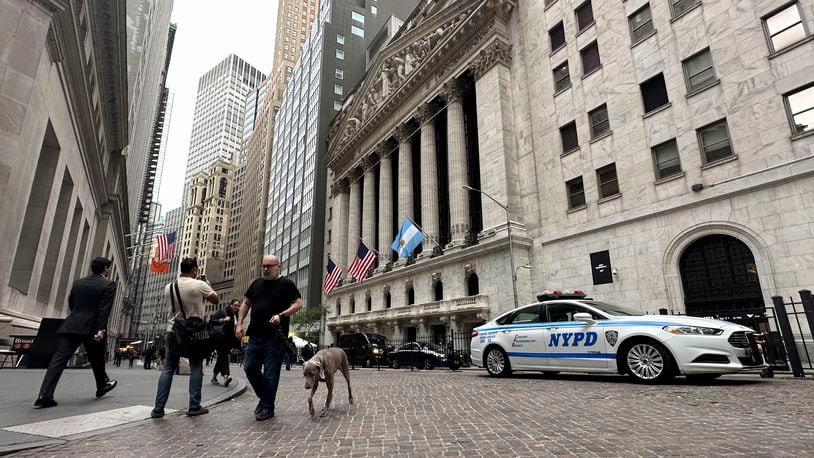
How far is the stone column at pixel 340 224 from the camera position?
170 ft

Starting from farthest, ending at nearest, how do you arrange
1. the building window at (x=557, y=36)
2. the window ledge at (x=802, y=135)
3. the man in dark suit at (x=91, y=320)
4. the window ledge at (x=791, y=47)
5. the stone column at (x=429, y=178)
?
→ 1. the stone column at (x=429, y=178)
2. the building window at (x=557, y=36)
3. the window ledge at (x=791, y=47)
4. the window ledge at (x=802, y=135)
5. the man in dark suit at (x=91, y=320)

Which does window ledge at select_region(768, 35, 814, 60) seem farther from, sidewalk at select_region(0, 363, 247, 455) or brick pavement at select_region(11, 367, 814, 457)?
sidewalk at select_region(0, 363, 247, 455)

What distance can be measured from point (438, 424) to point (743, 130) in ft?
64.9

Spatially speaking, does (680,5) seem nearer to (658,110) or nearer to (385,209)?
(658,110)

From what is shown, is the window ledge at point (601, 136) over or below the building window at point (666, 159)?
over

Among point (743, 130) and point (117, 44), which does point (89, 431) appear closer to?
point (743, 130)

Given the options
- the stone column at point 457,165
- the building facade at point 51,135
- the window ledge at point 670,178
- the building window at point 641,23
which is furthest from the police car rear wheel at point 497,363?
the building window at point 641,23

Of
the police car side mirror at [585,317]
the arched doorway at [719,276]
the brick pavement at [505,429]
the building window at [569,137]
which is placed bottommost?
the brick pavement at [505,429]

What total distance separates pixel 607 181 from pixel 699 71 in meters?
6.47

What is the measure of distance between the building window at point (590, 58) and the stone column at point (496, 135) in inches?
247

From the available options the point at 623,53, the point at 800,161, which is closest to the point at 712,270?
the point at 800,161

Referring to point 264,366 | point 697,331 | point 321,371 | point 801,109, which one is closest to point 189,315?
point 264,366

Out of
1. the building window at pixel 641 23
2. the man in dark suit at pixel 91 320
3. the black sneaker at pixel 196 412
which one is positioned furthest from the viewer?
the building window at pixel 641 23

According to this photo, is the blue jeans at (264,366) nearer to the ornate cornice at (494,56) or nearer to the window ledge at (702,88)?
the window ledge at (702,88)
